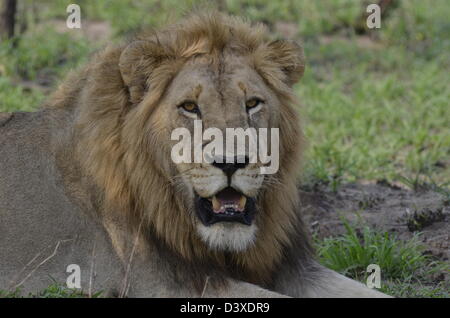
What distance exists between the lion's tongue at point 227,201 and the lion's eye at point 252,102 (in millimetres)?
515

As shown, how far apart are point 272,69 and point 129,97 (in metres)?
0.84

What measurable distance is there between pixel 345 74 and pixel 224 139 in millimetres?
7123

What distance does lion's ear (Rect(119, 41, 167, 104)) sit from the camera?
16.5 feet

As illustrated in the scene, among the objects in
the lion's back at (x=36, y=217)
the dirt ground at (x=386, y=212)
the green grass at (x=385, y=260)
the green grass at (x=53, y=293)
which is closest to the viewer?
the green grass at (x=53, y=293)

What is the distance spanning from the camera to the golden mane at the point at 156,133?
503cm

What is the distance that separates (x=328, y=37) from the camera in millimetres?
13195

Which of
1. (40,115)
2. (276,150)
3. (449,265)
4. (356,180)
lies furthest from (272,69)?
(356,180)

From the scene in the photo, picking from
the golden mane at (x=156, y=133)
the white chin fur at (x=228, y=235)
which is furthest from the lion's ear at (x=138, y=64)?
the white chin fur at (x=228, y=235)

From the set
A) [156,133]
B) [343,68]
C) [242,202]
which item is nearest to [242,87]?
[156,133]

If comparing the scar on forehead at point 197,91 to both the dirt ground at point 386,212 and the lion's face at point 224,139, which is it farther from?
the dirt ground at point 386,212

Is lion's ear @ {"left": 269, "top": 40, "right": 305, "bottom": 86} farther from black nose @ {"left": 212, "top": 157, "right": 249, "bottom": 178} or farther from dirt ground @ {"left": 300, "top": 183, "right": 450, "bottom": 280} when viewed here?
dirt ground @ {"left": 300, "top": 183, "right": 450, "bottom": 280}

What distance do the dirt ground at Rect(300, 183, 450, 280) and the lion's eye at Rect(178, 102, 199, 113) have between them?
7.94 ft

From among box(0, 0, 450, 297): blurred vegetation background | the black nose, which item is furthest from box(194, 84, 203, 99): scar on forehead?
box(0, 0, 450, 297): blurred vegetation background
